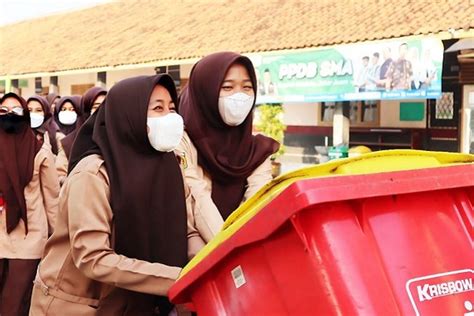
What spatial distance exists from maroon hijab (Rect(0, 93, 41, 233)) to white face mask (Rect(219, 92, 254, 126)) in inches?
52.2

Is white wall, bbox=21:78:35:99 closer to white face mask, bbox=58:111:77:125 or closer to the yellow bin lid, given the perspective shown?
white face mask, bbox=58:111:77:125

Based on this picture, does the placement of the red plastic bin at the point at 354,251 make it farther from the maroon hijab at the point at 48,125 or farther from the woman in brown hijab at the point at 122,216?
the maroon hijab at the point at 48,125

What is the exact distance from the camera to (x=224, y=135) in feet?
9.77

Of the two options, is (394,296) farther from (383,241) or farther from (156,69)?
(156,69)

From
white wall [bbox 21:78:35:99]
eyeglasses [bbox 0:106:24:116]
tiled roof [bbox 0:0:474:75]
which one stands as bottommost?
white wall [bbox 21:78:35:99]

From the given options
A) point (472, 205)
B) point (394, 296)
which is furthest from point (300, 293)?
point (472, 205)

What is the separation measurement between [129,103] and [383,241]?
3.26ft

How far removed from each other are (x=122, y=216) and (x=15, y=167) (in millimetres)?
1706

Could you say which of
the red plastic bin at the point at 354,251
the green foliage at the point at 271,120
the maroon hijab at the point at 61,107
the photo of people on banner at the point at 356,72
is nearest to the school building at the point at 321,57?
the photo of people on banner at the point at 356,72

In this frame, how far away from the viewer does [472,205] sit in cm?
186

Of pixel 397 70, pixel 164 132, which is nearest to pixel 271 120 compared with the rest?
pixel 397 70

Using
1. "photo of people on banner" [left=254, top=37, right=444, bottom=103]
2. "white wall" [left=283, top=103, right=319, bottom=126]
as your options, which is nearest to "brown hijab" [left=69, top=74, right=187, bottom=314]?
"photo of people on banner" [left=254, top=37, right=444, bottom=103]

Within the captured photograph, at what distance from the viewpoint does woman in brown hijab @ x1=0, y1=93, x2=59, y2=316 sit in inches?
141

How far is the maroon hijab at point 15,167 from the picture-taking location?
357cm
